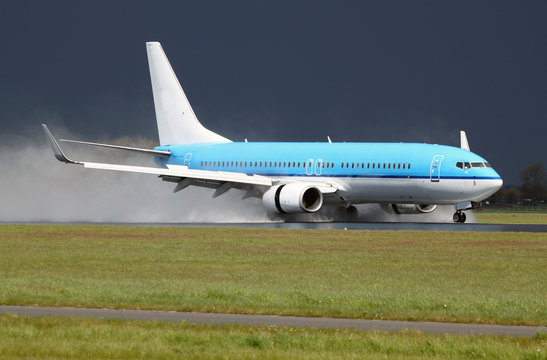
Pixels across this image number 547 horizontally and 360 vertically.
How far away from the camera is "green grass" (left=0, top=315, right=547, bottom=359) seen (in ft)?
44.7

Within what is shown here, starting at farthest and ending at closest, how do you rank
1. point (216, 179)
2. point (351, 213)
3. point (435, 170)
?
point (351, 213) → point (216, 179) → point (435, 170)

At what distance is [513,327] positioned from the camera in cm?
1656

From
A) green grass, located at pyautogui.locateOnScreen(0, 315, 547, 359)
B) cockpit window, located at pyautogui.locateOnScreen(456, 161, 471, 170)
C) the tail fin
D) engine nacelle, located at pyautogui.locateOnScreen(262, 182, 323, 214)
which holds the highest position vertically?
the tail fin

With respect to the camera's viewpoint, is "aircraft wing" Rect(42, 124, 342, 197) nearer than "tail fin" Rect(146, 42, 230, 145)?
Yes

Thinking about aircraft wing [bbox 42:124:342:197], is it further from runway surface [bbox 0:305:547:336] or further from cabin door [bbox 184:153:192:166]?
runway surface [bbox 0:305:547:336]

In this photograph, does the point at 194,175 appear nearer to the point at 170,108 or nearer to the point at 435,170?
the point at 170,108

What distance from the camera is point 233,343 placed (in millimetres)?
14500

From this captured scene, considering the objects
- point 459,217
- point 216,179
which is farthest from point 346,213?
point 216,179

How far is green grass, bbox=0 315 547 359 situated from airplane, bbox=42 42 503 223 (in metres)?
35.3

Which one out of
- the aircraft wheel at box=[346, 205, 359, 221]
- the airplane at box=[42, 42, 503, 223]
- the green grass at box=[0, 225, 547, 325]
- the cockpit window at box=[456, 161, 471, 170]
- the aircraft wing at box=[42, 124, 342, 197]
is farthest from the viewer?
the aircraft wheel at box=[346, 205, 359, 221]

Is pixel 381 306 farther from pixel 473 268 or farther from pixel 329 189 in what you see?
pixel 329 189

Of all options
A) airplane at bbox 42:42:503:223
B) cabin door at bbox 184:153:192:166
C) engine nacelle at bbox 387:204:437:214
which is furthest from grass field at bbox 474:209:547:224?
cabin door at bbox 184:153:192:166

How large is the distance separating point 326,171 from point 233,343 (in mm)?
40293

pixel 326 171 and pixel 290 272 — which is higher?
pixel 326 171
